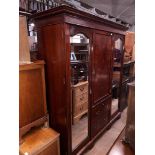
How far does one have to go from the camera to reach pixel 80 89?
84.7 inches

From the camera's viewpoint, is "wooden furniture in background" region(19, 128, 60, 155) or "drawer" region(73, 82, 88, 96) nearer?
"wooden furniture in background" region(19, 128, 60, 155)

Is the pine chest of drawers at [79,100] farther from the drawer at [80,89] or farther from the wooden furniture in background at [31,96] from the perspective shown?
the wooden furniture in background at [31,96]

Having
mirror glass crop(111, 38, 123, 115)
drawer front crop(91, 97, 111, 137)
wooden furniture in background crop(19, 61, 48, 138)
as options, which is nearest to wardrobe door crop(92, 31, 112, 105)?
drawer front crop(91, 97, 111, 137)

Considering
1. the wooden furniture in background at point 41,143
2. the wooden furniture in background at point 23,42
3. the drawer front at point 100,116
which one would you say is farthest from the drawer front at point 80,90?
the wooden furniture in background at point 23,42

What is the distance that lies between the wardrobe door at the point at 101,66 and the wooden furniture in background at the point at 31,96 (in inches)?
31.0

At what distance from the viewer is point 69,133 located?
1.90 m

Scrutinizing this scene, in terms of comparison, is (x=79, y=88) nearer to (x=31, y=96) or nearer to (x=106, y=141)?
(x=31, y=96)

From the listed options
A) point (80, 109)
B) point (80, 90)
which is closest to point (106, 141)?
point (80, 109)

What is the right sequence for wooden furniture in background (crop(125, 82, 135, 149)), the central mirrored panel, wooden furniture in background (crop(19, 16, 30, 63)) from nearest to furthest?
wooden furniture in background (crop(125, 82, 135, 149))
wooden furniture in background (crop(19, 16, 30, 63))
the central mirrored panel

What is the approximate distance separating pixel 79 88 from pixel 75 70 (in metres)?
0.27

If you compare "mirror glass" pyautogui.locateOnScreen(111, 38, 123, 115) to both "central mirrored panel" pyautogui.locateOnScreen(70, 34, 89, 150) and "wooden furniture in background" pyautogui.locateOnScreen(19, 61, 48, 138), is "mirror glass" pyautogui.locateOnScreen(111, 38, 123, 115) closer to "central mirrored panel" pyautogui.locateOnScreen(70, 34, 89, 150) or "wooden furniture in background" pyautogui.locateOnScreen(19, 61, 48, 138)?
"central mirrored panel" pyautogui.locateOnScreen(70, 34, 89, 150)

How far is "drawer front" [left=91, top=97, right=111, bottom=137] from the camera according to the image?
2418 millimetres
